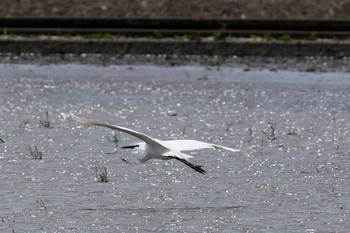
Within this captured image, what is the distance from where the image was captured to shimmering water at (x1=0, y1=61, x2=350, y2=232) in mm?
9281

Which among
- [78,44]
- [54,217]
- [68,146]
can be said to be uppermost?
[54,217]

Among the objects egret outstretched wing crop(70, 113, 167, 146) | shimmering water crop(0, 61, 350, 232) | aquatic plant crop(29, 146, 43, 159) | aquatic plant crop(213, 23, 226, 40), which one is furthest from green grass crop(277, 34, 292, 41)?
egret outstretched wing crop(70, 113, 167, 146)

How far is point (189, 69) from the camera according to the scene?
76.5 feet

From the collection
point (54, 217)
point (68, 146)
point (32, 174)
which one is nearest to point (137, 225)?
point (54, 217)

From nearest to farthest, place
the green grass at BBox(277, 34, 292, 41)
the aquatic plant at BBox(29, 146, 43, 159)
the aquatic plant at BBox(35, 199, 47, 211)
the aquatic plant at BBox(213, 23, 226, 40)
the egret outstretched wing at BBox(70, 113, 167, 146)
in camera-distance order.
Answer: the egret outstretched wing at BBox(70, 113, 167, 146) < the aquatic plant at BBox(35, 199, 47, 211) < the aquatic plant at BBox(29, 146, 43, 159) < the aquatic plant at BBox(213, 23, 226, 40) < the green grass at BBox(277, 34, 292, 41)

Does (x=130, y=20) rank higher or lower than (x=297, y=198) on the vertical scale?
lower

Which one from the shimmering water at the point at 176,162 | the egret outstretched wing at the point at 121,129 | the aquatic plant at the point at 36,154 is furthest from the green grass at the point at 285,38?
the egret outstretched wing at the point at 121,129

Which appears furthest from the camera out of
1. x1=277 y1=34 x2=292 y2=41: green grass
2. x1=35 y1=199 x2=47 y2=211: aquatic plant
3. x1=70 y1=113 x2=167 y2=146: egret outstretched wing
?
x1=277 y1=34 x2=292 y2=41: green grass

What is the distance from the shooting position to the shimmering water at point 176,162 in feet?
30.5

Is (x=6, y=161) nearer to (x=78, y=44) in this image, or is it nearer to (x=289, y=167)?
(x=289, y=167)

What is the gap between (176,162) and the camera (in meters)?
12.1

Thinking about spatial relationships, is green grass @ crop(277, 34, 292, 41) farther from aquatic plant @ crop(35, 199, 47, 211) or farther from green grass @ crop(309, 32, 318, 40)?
aquatic plant @ crop(35, 199, 47, 211)

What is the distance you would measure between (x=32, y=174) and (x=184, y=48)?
14.1 m

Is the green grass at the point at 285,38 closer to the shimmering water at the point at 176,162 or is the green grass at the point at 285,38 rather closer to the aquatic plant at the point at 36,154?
the shimmering water at the point at 176,162
